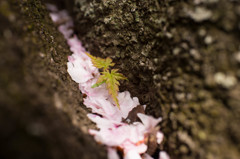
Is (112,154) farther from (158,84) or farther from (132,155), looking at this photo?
(158,84)

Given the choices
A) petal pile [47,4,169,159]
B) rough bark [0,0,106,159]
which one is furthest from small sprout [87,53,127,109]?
rough bark [0,0,106,159]

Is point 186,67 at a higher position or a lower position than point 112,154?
higher

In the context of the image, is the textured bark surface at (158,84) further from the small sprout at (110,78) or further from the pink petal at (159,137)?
the small sprout at (110,78)

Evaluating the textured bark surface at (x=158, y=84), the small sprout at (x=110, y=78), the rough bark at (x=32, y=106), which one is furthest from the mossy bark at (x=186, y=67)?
the rough bark at (x=32, y=106)

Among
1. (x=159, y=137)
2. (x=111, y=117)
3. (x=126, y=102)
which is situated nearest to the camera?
(x=159, y=137)

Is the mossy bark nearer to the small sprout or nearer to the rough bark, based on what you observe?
the small sprout

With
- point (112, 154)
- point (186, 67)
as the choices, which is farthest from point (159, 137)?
point (186, 67)

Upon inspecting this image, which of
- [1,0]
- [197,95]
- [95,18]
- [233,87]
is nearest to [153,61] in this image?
[197,95]
